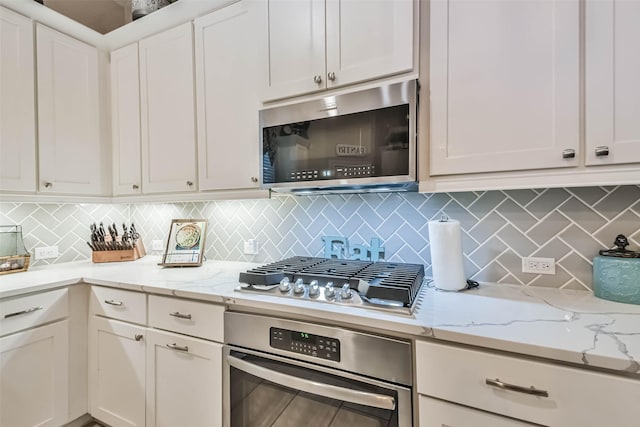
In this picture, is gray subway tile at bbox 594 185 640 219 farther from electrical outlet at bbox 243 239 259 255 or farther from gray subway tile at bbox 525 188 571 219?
electrical outlet at bbox 243 239 259 255

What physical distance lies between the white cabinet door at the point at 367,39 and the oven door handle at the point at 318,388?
1193 mm

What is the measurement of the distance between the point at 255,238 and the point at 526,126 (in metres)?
1.54

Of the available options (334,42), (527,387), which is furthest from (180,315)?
(334,42)

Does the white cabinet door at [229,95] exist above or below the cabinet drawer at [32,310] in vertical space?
above

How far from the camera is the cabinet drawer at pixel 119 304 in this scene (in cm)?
144

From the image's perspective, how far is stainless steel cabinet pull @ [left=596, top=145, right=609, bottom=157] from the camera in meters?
0.92

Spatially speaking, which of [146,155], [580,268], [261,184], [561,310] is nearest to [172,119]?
[146,155]

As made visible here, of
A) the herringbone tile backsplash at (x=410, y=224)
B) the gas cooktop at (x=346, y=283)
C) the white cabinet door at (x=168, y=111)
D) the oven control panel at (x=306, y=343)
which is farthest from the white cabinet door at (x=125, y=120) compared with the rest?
the oven control panel at (x=306, y=343)

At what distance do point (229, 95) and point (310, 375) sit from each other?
146 centimetres

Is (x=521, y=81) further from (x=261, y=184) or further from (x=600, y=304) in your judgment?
Result: (x=261, y=184)

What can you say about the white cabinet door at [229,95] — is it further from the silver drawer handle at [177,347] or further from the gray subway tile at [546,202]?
the gray subway tile at [546,202]

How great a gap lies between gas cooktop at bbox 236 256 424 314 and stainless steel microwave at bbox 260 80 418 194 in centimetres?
38

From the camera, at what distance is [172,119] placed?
182 centimetres

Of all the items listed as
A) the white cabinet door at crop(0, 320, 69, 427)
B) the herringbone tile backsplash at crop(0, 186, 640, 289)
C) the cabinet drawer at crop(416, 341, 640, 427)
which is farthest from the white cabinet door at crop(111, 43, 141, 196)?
the cabinet drawer at crop(416, 341, 640, 427)
